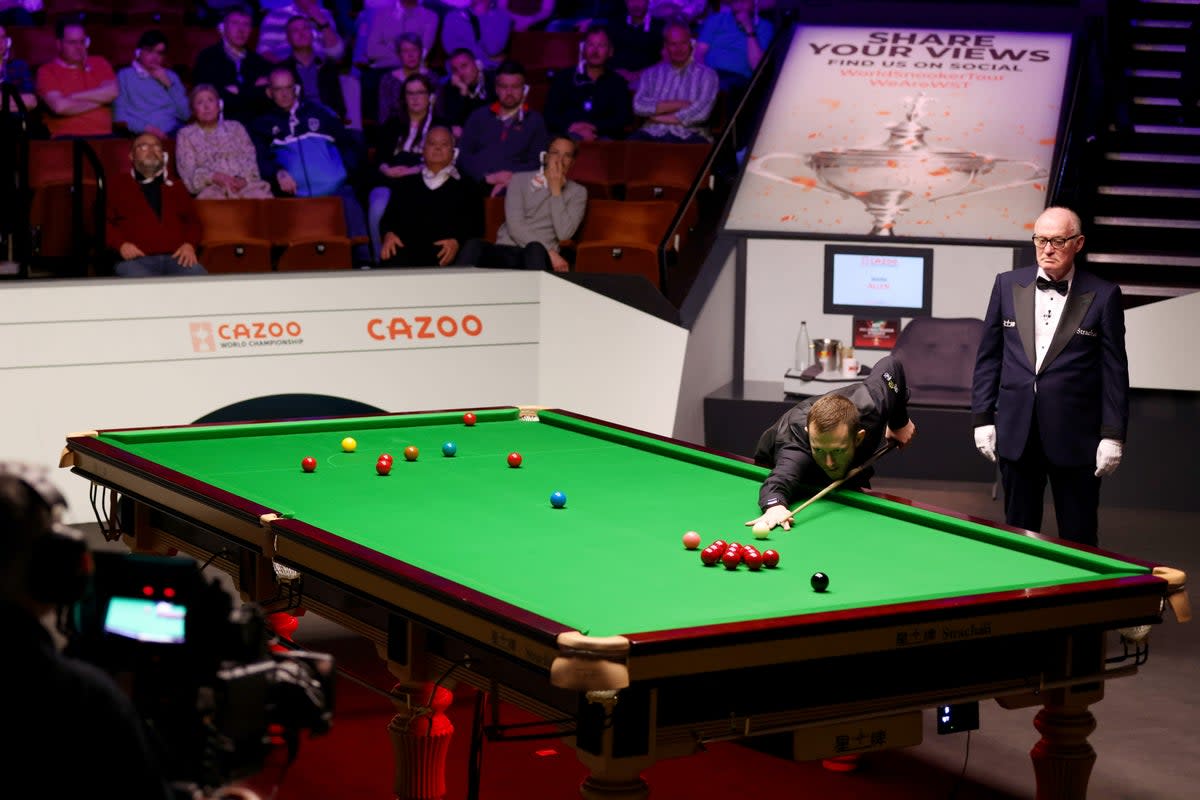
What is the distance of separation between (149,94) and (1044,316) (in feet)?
20.3

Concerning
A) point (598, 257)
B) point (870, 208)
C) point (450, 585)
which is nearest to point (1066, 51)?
point (870, 208)

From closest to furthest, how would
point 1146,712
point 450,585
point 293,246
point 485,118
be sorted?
point 450,585, point 1146,712, point 293,246, point 485,118

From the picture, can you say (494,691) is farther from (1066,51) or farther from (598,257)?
(1066,51)

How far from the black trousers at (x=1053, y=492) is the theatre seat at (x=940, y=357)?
3151 millimetres

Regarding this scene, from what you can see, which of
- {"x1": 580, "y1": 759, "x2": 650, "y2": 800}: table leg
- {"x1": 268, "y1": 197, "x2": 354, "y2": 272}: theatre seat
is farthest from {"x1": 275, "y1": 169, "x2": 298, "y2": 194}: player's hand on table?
{"x1": 580, "y1": 759, "x2": 650, "y2": 800}: table leg

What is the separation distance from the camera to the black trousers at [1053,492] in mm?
5926

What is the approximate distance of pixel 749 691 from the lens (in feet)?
11.6

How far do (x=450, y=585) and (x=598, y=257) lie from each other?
6033mm

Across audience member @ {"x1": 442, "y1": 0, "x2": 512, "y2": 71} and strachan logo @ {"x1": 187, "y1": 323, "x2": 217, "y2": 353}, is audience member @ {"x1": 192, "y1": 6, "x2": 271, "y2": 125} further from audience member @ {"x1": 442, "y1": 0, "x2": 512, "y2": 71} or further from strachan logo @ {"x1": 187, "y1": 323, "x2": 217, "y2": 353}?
strachan logo @ {"x1": 187, "y1": 323, "x2": 217, "y2": 353}

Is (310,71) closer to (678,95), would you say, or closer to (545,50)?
(545,50)

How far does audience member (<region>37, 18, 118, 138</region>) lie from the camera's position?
10.2 meters

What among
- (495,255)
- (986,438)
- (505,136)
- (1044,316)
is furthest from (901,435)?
(505,136)

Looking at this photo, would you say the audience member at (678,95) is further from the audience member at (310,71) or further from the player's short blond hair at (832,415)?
the player's short blond hair at (832,415)

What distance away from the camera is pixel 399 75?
36.1 feet
